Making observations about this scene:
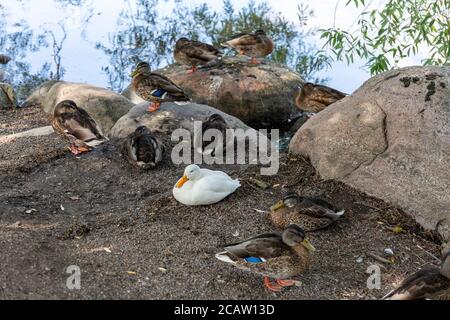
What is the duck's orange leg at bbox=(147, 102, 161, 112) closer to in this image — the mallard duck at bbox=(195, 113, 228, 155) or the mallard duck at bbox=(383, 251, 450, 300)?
the mallard duck at bbox=(195, 113, 228, 155)

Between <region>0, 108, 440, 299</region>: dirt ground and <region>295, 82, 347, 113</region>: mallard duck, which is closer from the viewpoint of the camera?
<region>0, 108, 440, 299</region>: dirt ground

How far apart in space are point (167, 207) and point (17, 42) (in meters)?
9.86

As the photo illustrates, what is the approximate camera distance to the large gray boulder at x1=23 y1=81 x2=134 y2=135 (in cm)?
983

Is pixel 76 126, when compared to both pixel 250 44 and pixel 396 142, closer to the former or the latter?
pixel 396 142

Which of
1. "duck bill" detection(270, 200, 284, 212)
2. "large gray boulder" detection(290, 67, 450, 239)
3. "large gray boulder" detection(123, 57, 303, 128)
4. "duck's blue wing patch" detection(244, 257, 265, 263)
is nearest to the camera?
"duck's blue wing patch" detection(244, 257, 265, 263)

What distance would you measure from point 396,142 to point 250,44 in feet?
16.4

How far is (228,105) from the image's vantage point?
Answer: 10875mm

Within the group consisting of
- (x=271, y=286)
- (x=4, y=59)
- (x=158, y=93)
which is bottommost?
(x=4, y=59)

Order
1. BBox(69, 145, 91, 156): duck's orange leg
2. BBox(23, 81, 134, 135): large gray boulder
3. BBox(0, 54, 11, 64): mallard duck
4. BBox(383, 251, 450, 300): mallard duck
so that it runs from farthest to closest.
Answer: BBox(0, 54, 11, 64): mallard duck < BBox(23, 81, 134, 135): large gray boulder < BBox(69, 145, 91, 156): duck's orange leg < BBox(383, 251, 450, 300): mallard duck

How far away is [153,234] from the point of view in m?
5.98

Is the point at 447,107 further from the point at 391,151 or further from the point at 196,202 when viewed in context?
the point at 196,202

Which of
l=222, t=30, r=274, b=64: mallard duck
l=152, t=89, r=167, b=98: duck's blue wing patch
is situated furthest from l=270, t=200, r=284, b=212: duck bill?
l=222, t=30, r=274, b=64: mallard duck

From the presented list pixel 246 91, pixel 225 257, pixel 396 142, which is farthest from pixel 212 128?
pixel 225 257

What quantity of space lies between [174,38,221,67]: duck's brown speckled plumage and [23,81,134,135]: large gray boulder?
1274mm
